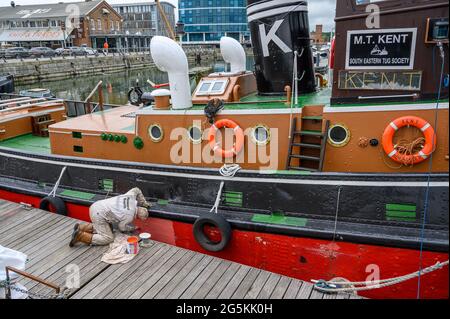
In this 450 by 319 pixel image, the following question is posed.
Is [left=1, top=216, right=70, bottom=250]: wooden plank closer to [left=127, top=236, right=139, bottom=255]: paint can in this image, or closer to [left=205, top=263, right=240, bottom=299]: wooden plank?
[left=127, top=236, right=139, bottom=255]: paint can

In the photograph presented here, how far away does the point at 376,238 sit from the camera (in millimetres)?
4578

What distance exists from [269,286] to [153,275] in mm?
1574

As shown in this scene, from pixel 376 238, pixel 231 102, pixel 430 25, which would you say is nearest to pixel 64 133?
pixel 231 102

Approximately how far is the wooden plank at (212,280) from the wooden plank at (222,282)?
31mm

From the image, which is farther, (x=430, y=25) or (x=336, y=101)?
Result: (x=336, y=101)

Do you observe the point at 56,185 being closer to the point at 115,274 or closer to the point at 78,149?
the point at 78,149

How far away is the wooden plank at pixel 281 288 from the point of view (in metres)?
4.50

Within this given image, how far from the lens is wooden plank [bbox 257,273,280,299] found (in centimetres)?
452

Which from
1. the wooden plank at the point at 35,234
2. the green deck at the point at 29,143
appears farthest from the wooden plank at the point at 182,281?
the green deck at the point at 29,143

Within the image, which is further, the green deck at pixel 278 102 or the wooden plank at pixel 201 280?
the green deck at pixel 278 102

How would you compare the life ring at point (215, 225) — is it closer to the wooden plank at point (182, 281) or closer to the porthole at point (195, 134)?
the wooden plank at point (182, 281)
